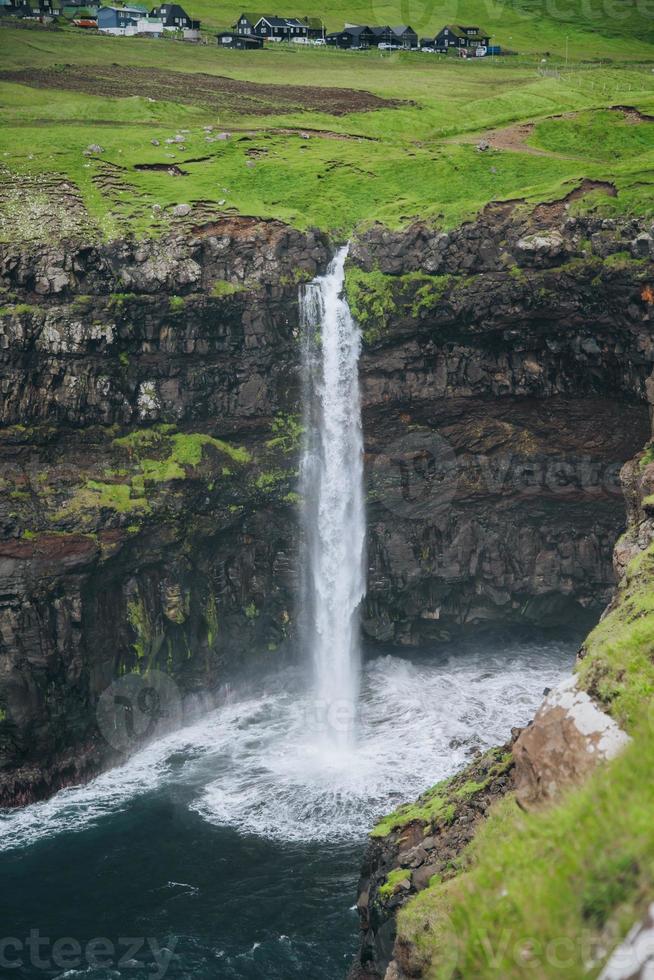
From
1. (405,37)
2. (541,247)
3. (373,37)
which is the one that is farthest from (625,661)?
(373,37)

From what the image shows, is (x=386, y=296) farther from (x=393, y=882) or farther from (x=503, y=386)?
(x=393, y=882)

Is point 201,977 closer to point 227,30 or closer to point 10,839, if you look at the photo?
point 10,839

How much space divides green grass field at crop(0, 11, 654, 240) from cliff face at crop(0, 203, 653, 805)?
334 cm

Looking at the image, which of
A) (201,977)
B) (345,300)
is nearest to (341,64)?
(345,300)

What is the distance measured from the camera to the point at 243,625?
55812 millimetres

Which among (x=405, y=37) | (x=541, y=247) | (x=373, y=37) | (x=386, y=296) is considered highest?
(x=405, y=37)

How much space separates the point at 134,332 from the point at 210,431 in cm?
637

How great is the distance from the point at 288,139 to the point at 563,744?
5647cm

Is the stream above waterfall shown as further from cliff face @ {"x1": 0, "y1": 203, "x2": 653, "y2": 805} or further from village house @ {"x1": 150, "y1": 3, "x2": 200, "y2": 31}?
village house @ {"x1": 150, "y1": 3, "x2": 200, "y2": 31}
